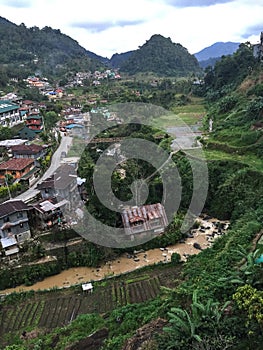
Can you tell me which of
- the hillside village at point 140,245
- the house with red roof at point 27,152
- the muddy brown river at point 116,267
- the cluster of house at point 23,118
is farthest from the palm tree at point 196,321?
the cluster of house at point 23,118

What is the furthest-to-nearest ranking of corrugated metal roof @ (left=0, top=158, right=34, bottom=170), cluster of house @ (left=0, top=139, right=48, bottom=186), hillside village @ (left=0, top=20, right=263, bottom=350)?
corrugated metal roof @ (left=0, top=158, right=34, bottom=170) → cluster of house @ (left=0, top=139, right=48, bottom=186) → hillside village @ (left=0, top=20, right=263, bottom=350)

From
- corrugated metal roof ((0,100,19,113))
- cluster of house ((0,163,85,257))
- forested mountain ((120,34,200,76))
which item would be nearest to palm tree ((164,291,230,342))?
cluster of house ((0,163,85,257))

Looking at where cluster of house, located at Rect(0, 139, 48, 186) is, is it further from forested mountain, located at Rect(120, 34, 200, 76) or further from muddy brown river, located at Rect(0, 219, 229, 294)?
forested mountain, located at Rect(120, 34, 200, 76)

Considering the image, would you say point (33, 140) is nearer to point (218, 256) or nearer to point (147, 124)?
point (147, 124)

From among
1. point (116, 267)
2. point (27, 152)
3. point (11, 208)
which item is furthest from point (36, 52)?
point (116, 267)

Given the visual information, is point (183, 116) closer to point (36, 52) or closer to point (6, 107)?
point (6, 107)

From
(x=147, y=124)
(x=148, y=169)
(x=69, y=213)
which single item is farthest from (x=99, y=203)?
(x=147, y=124)

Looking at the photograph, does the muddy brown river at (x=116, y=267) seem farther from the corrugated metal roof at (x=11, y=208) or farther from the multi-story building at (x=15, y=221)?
the corrugated metal roof at (x=11, y=208)
